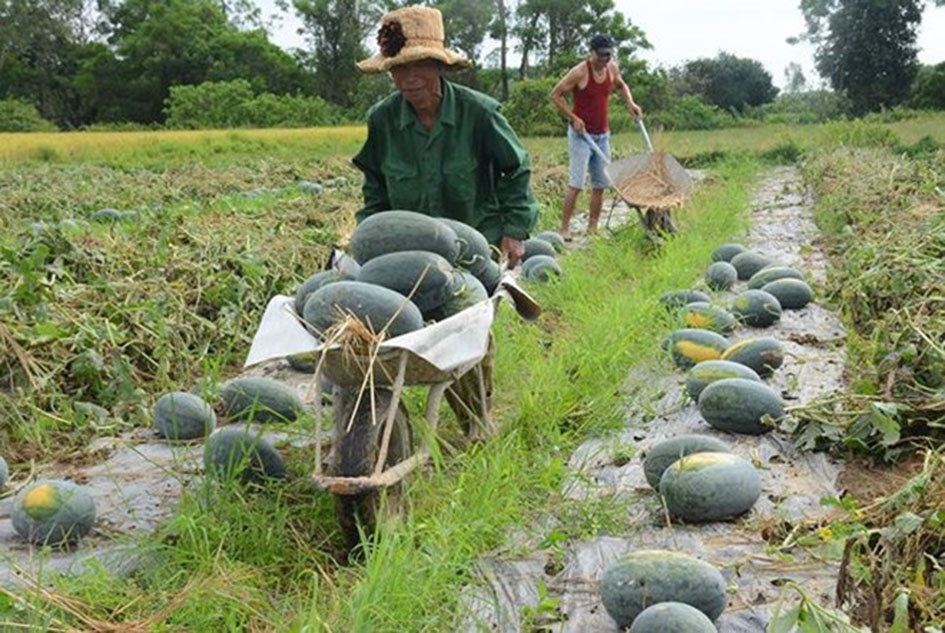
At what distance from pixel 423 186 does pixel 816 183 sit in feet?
35.8

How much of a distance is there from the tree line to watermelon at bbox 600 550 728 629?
3501 centimetres

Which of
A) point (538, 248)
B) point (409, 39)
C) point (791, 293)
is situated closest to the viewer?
point (409, 39)

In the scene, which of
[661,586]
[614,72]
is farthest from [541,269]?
[661,586]

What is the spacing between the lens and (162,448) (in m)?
4.30

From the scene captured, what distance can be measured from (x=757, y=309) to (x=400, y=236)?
10.1 feet

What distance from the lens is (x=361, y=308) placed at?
2.93m

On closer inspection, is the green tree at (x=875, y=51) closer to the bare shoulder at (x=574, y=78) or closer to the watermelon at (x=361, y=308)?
the bare shoulder at (x=574, y=78)

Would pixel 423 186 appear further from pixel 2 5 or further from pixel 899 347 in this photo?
pixel 2 5

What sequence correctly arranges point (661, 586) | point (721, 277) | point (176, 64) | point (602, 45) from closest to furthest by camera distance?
point (661, 586), point (721, 277), point (602, 45), point (176, 64)

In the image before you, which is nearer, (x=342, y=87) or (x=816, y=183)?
(x=816, y=183)

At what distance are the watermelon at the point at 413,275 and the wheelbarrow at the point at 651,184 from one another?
20.4ft

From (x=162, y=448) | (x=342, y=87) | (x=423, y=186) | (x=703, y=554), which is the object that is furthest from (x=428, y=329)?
(x=342, y=87)

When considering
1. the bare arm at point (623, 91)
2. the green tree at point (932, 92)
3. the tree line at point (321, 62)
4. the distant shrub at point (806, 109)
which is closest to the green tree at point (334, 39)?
the tree line at point (321, 62)

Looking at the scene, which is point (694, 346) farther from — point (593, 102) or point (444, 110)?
point (593, 102)
